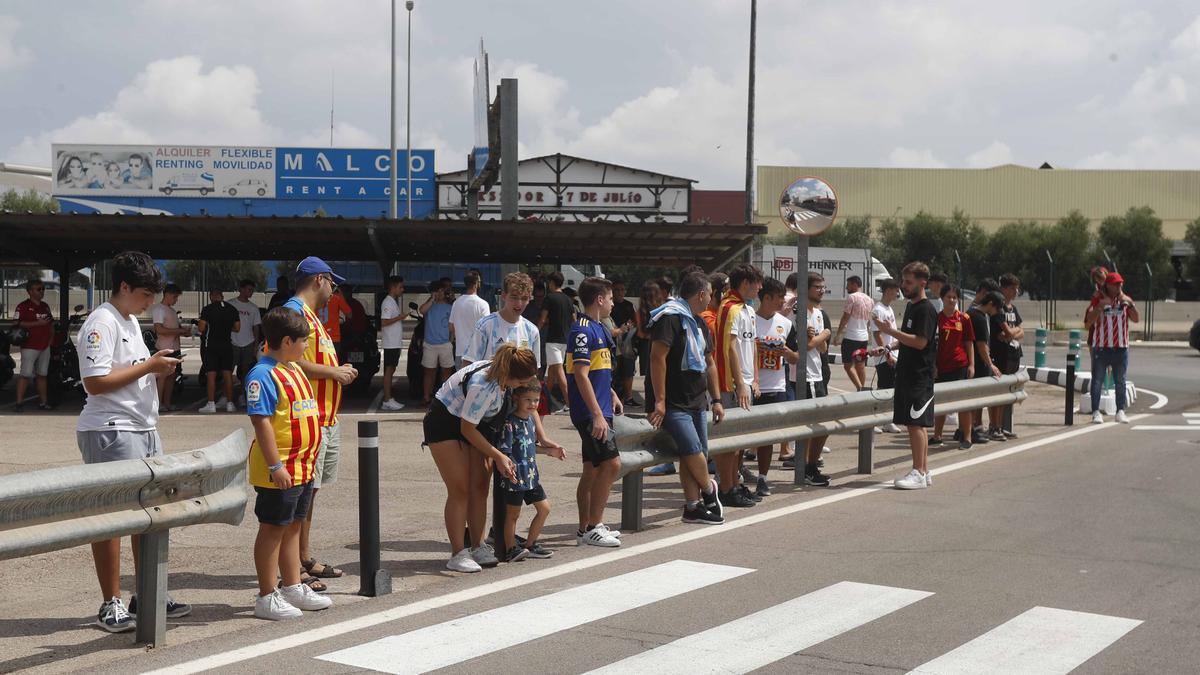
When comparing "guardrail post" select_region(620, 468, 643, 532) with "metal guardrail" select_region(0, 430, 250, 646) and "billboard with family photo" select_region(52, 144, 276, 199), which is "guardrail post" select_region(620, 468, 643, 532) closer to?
"metal guardrail" select_region(0, 430, 250, 646)

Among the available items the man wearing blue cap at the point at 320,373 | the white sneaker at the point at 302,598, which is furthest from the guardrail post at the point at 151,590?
the man wearing blue cap at the point at 320,373

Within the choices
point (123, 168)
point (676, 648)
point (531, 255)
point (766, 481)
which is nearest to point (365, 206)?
point (123, 168)

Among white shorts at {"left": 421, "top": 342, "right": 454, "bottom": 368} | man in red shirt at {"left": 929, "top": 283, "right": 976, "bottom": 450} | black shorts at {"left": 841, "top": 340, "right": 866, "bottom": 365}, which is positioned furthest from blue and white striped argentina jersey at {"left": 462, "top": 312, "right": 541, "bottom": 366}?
white shorts at {"left": 421, "top": 342, "right": 454, "bottom": 368}

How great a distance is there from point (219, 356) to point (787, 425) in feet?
29.8

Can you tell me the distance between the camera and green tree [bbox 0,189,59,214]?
64500 millimetres

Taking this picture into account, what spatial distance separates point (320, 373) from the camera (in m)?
6.73

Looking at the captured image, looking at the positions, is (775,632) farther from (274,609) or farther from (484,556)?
(274,609)

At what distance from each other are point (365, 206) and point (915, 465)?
4352 centimetres

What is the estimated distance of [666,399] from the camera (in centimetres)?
894

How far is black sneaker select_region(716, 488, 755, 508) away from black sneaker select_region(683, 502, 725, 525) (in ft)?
1.91

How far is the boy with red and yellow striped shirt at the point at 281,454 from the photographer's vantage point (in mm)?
6047

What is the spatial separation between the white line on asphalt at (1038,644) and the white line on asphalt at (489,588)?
8.08 ft

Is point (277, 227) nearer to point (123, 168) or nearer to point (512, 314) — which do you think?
point (512, 314)

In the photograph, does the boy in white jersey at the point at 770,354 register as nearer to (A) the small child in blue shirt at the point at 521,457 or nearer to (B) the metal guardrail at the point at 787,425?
(B) the metal guardrail at the point at 787,425
